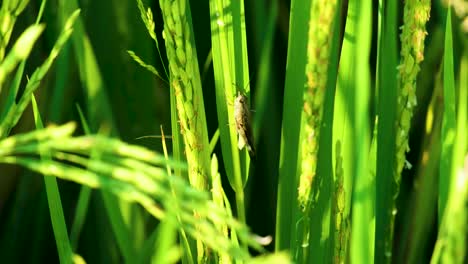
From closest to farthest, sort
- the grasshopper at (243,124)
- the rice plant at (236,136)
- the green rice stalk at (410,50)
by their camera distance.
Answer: the rice plant at (236,136) < the green rice stalk at (410,50) < the grasshopper at (243,124)

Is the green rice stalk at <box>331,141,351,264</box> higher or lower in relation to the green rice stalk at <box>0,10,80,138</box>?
lower

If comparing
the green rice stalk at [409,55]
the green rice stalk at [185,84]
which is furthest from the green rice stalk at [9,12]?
the green rice stalk at [409,55]

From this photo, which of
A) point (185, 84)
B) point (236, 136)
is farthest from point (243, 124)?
point (185, 84)

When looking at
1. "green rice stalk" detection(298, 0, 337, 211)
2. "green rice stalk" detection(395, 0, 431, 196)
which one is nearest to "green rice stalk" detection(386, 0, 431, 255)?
"green rice stalk" detection(395, 0, 431, 196)

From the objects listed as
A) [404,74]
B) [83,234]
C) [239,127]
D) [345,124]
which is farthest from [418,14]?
[83,234]

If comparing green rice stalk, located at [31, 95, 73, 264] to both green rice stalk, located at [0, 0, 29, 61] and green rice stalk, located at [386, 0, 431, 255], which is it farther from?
green rice stalk, located at [386, 0, 431, 255]

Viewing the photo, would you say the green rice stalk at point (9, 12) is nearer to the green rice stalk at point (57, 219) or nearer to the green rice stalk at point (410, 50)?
the green rice stalk at point (57, 219)

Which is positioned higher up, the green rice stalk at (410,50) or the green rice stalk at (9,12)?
the green rice stalk at (9,12)
